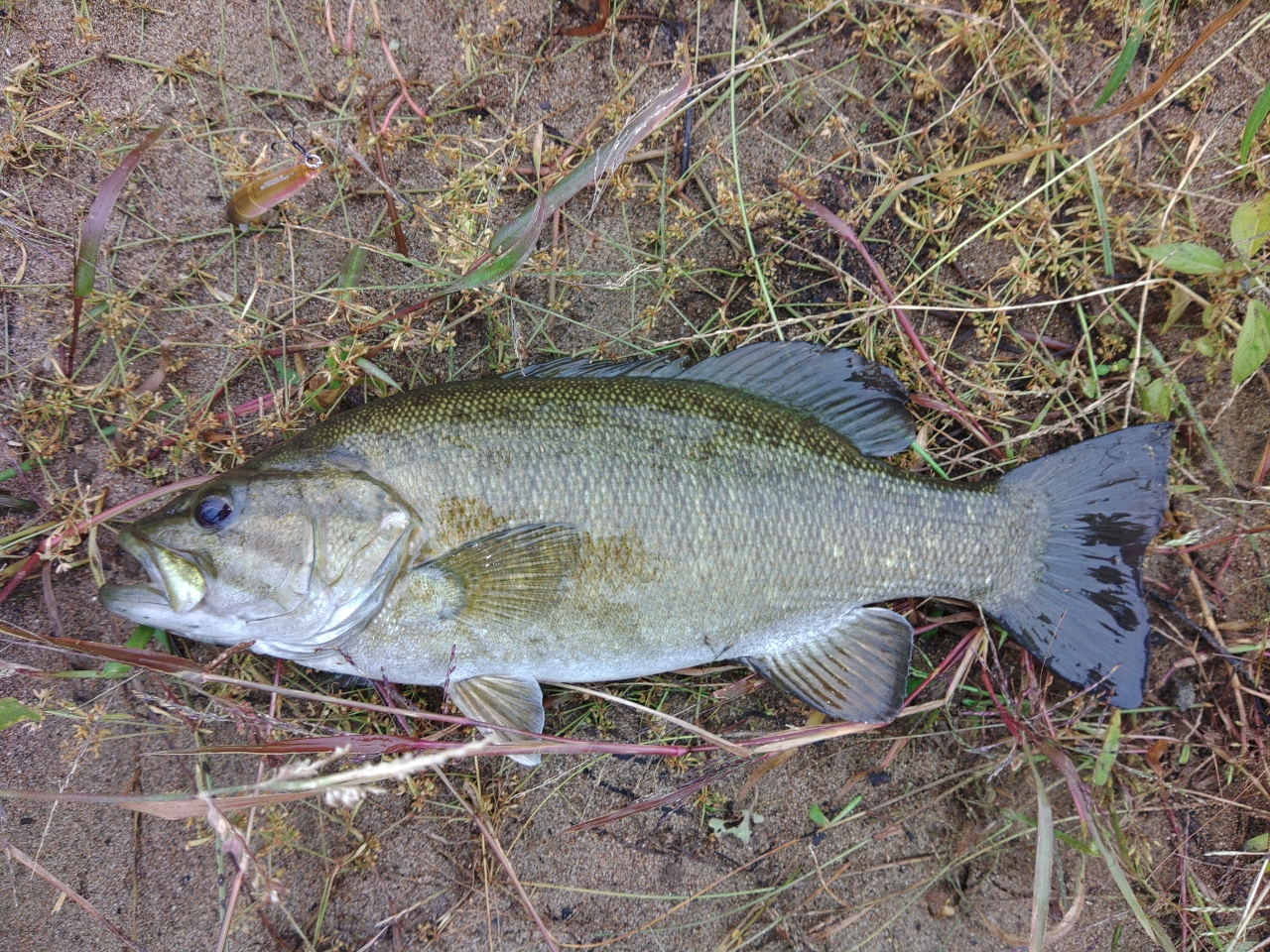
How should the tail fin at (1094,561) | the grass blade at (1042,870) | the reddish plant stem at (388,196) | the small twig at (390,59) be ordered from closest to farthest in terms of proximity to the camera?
the grass blade at (1042,870), the tail fin at (1094,561), the reddish plant stem at (388,196), the small twig at (390,59)

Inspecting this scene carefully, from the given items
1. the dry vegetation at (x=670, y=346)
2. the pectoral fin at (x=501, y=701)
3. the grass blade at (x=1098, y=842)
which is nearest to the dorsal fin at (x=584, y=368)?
the dry vegetation at (x=670, y=346)

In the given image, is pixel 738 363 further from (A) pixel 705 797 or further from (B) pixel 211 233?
(B) pixel 211 233

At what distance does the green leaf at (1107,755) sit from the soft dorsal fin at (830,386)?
4.02 ft

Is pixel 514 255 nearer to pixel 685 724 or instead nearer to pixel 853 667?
pixel 685 724

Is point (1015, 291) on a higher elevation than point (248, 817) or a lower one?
higher

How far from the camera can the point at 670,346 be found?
2.77m

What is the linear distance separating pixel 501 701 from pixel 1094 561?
6.64 feet

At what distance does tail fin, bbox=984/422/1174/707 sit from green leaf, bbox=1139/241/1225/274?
62 centimetres

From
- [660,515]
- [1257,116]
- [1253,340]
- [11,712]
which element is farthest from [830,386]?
[11,712]

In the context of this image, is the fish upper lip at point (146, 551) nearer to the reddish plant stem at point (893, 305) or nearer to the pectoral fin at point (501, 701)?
the pectoral fin at point (501, 701)

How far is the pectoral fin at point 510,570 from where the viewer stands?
Result: 7.30 ft

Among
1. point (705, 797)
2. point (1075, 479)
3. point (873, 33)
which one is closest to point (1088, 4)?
point (873, 33)

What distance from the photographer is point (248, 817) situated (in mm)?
2482

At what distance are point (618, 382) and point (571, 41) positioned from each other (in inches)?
54.1
